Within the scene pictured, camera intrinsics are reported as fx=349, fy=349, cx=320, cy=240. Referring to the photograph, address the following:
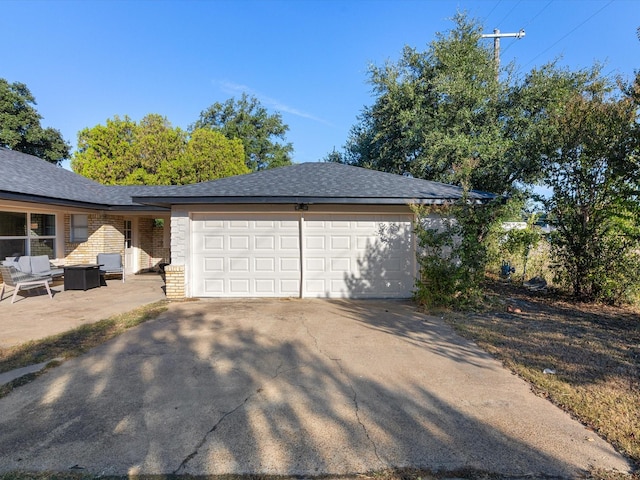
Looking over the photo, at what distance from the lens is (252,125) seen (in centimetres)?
3291

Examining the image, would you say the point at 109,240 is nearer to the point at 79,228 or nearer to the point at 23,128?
the point at 79,228

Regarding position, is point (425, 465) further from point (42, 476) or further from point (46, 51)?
point (46, 51)

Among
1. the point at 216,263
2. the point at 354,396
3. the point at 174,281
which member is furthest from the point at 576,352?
the point at 174,281

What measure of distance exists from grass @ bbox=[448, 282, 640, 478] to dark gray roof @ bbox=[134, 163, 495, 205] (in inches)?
111

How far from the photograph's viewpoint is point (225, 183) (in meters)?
9.28

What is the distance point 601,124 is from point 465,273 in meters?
4.34

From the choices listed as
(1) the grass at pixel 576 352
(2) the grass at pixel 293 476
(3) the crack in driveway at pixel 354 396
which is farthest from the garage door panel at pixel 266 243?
(2) the grass at pixel 293 476

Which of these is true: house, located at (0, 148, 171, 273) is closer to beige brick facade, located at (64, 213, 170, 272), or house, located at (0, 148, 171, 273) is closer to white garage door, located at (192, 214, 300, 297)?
beige brick facade, located at (64, 213, 170, 272)

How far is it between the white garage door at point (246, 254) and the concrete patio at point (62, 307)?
66.5 inches

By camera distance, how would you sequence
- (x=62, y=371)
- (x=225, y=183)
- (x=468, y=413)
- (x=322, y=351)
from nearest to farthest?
(x=468, y=413) < (x=62, y=371) < (x=322, y=351) < (x=225, y=183)

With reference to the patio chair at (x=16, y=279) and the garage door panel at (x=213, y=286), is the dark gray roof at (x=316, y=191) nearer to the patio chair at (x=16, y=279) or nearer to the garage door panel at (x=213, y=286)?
the garage door panel at (x=213, y=286)

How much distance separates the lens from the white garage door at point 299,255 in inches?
341

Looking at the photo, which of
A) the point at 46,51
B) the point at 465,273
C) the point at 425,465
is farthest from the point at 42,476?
the point at 46,51

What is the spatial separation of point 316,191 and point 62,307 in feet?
20.5
